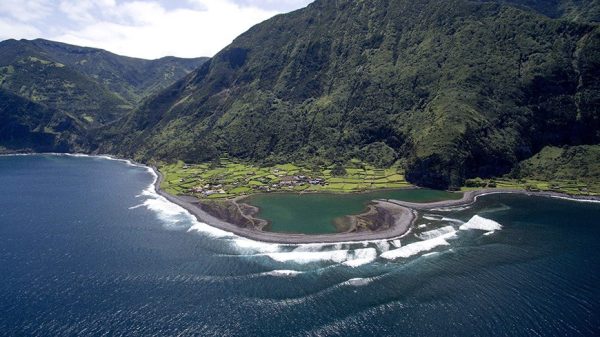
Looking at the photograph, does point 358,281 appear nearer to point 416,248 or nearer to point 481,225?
point 416,248

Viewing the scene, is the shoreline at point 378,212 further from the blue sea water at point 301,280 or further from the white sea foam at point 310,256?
the white sea foam at point 310,256

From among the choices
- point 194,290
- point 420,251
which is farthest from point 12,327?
point 420,251

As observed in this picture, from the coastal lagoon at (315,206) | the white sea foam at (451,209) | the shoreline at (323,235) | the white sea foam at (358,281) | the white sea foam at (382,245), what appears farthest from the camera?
the white sea foam at (451,209)

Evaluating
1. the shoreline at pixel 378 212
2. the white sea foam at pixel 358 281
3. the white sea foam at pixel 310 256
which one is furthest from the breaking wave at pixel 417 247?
the white sea foam at pixel 358 281

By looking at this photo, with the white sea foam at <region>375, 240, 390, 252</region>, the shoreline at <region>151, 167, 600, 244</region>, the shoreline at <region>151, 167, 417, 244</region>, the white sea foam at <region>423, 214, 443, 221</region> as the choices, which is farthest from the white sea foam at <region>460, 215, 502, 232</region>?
the white sea foam at <region>375, 240, 390, 252</region>

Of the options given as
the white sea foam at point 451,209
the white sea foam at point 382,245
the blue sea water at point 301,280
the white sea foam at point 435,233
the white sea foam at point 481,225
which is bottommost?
the blue sea water at point 301,280

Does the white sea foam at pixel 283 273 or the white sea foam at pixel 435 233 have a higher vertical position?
the white sea foam at pixel 435 233

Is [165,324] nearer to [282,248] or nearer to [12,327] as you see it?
[12,327]

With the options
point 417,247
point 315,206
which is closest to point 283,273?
point 417,247
